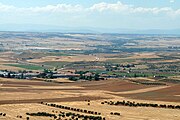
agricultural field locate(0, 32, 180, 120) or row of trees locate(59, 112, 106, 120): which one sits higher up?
row of trees locate(59, 112, 106, 120)

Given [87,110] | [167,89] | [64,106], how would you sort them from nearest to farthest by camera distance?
[87,110]
[64,106]
[167,89]

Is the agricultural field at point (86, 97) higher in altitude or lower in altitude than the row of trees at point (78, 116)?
lower

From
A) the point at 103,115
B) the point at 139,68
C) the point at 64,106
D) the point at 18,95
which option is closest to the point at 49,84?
the point at 18,95

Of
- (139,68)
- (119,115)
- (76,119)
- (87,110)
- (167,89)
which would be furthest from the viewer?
(139,68)

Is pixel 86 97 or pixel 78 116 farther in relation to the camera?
pixel 86 97

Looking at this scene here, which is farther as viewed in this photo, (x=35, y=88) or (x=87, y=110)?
(x=35, y=88)

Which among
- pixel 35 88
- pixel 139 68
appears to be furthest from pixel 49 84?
pixel 139 68

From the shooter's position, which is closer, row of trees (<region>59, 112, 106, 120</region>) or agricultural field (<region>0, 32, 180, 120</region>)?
row of trees (<region>59, 112, 106, 120</region>)

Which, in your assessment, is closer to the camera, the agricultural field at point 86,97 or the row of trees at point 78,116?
the row of trees at point 78,116

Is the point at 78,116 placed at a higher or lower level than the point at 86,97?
higher

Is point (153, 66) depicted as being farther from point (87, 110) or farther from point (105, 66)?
point (87, 110)
